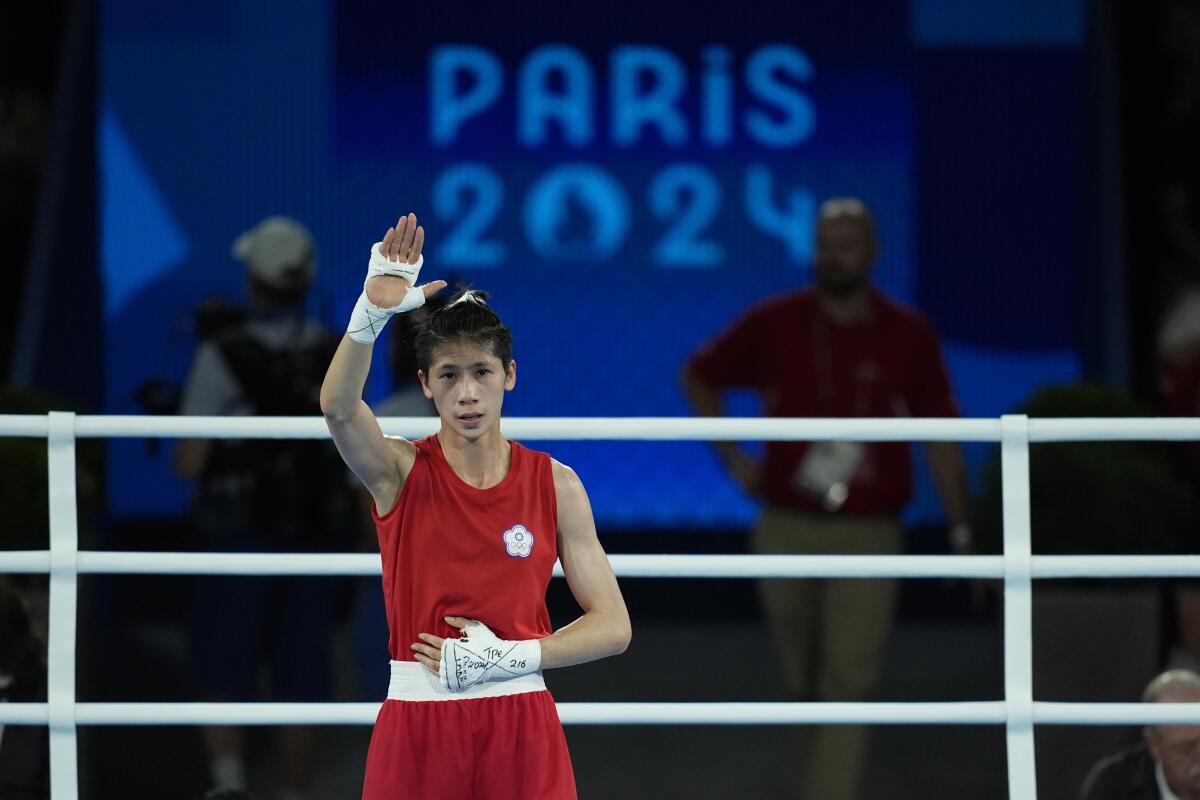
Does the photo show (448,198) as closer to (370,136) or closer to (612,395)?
(370,136)

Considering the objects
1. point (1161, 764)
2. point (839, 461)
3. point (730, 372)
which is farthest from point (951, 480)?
point (1161, 764)

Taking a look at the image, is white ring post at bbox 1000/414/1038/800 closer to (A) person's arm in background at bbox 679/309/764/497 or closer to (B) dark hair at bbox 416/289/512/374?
(B) dark hair at bbox 416/289/512/374

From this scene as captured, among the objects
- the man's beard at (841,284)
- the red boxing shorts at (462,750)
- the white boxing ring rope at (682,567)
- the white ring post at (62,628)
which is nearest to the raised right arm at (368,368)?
the red boxing shorts at (462,750)

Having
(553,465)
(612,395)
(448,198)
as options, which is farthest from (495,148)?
(553,465)

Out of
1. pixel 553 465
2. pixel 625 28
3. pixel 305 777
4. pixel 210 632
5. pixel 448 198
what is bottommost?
pixel 305 777

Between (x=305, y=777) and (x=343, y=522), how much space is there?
2.48 feet

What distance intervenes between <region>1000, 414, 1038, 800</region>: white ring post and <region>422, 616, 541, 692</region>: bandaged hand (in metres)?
1.22

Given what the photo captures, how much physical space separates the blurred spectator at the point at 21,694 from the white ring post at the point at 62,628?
198mm

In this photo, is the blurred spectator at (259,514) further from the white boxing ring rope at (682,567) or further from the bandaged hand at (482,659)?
the bandaged hand at (482,659)

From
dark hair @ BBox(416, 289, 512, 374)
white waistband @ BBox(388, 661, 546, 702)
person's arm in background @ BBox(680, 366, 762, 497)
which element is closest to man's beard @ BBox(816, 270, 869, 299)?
person's arm in background @ BBox(680, 366, 762, 497)

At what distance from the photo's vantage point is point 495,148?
25.1ft

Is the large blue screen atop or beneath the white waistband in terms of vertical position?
atop

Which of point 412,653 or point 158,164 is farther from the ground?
point 158,164

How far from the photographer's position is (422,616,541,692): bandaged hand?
2.87m
